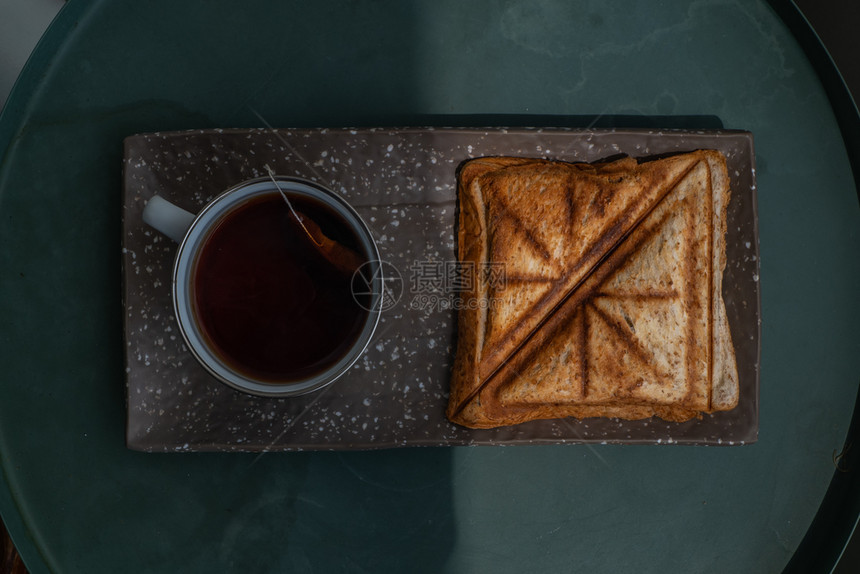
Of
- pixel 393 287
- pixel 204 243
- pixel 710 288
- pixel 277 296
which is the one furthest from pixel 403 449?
pixel 710 288

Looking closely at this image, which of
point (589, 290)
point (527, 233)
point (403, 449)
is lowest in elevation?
point (403, 449)

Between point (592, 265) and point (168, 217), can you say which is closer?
point (168, 217)

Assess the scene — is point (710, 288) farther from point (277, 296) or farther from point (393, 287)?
point (277, 296)

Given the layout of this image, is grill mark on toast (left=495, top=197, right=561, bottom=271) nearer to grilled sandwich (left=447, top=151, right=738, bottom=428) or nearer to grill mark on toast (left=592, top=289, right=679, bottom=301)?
grilled sandwich (left=447, top=151, right=738, bottom=428)

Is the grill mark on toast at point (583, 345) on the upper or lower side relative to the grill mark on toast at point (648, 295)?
lower

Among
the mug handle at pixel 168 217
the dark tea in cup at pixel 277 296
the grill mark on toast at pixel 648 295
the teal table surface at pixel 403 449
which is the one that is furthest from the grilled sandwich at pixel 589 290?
the mug handle at pixel 168 217

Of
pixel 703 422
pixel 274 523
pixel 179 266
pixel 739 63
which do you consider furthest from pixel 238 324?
pixel 739 63

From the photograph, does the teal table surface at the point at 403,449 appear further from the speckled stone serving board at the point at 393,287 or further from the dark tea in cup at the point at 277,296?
the dark tea in cup at the point at 277,296

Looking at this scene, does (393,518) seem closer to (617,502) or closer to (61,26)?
(617,502)
